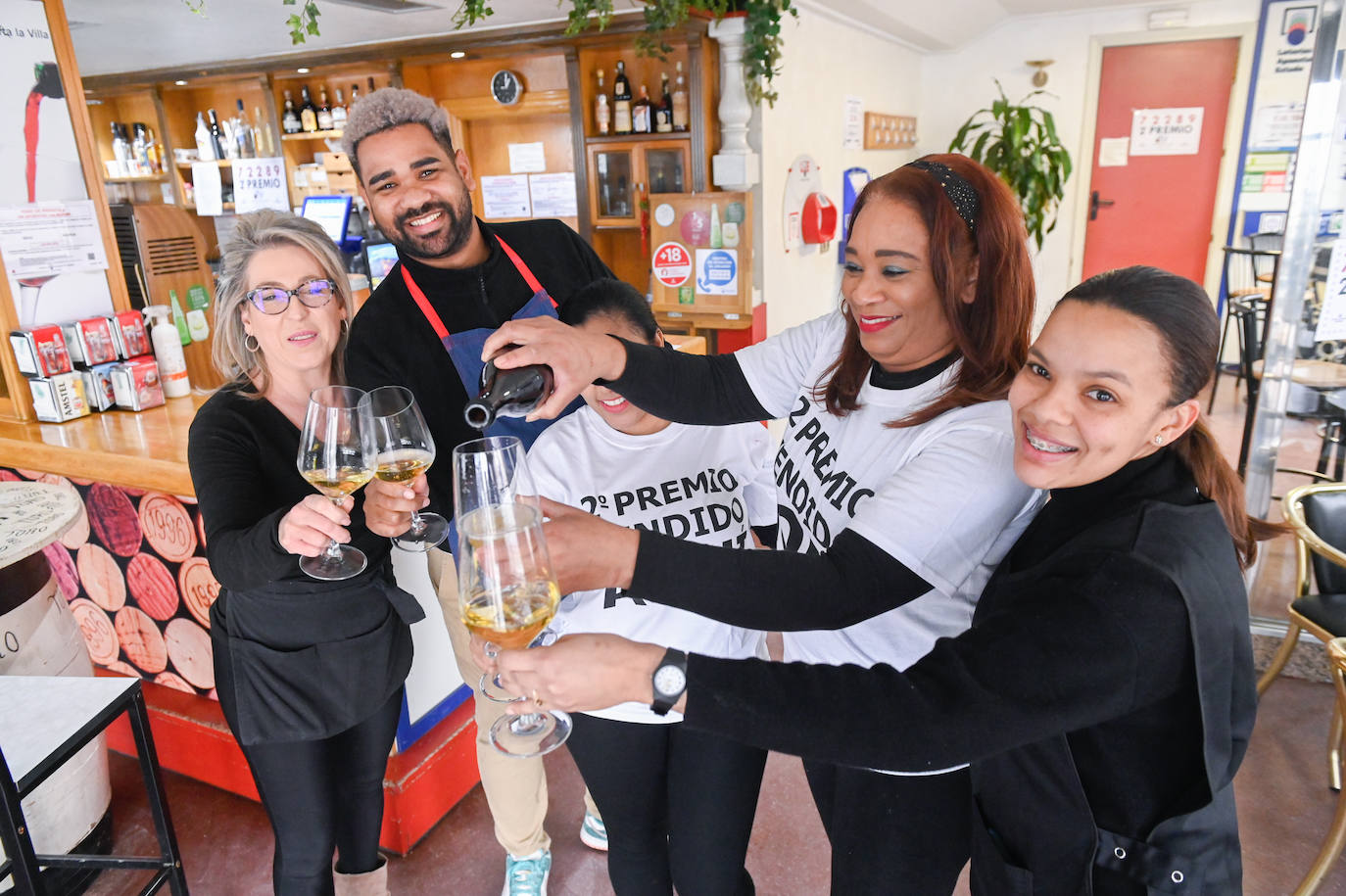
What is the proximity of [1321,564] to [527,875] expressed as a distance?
2.40 meters

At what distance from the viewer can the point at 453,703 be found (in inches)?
95.3

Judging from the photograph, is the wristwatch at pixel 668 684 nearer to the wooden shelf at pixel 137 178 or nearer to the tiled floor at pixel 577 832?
the tiled floor at pixel 577 832

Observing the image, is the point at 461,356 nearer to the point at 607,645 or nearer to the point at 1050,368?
the point at 607,645

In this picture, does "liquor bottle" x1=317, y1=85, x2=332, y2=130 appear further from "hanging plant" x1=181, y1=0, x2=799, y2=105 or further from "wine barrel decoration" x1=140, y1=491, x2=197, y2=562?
"wine barrel decoration" x1=140, y1=491, x2=197, y2=562

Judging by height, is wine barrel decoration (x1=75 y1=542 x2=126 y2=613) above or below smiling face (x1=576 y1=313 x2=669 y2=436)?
below

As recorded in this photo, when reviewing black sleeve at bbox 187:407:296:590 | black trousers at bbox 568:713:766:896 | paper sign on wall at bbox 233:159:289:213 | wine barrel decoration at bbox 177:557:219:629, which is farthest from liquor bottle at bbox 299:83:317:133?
black trousers at bbox 568:713:766:896

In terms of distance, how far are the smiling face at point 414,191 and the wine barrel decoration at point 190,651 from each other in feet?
4.57

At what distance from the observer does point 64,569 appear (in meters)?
2.57

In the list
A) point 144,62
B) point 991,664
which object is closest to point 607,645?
point 991,664

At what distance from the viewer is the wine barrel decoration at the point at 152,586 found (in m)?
2.39

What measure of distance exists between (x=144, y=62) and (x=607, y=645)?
6439mm

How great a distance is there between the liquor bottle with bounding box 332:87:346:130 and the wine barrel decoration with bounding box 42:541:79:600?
371cm

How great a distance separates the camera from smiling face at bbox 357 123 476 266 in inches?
67.9

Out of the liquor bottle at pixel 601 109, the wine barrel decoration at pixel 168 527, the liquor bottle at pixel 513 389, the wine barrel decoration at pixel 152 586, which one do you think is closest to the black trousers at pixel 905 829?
the liquor bottle at pixel 513 389
